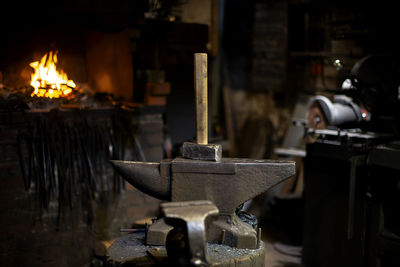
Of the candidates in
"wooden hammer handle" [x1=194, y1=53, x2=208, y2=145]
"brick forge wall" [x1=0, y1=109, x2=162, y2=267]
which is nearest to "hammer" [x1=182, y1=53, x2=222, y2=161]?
"wooden hammer handle" [x1=194, y1=53, x2=208, y2=145]

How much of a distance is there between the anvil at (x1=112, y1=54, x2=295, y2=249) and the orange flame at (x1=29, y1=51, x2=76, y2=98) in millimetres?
1542

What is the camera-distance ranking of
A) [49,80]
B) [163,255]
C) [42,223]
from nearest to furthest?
[163,255]
[42,223]
[49,80]

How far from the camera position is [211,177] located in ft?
6.12

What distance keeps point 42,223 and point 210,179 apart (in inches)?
70.4

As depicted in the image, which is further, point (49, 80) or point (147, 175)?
point (49, 80)

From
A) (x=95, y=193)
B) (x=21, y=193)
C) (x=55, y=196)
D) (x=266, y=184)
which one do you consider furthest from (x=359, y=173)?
(x=21, y=193)

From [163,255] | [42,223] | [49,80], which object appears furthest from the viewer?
[49,80]

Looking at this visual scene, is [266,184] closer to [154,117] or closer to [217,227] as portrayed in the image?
[217,227]

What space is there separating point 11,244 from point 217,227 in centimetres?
182

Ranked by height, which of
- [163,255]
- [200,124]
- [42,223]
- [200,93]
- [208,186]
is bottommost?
[42,223]

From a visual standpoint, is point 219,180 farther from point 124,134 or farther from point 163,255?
point 124,134

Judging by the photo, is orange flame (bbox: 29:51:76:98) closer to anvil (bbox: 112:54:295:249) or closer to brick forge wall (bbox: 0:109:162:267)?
brick forge wall (bbox: 0:109:162:267)

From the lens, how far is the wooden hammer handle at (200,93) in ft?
6.22

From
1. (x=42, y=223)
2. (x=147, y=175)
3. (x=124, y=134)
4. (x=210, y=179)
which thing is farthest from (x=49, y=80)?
(x=210, y=179)
